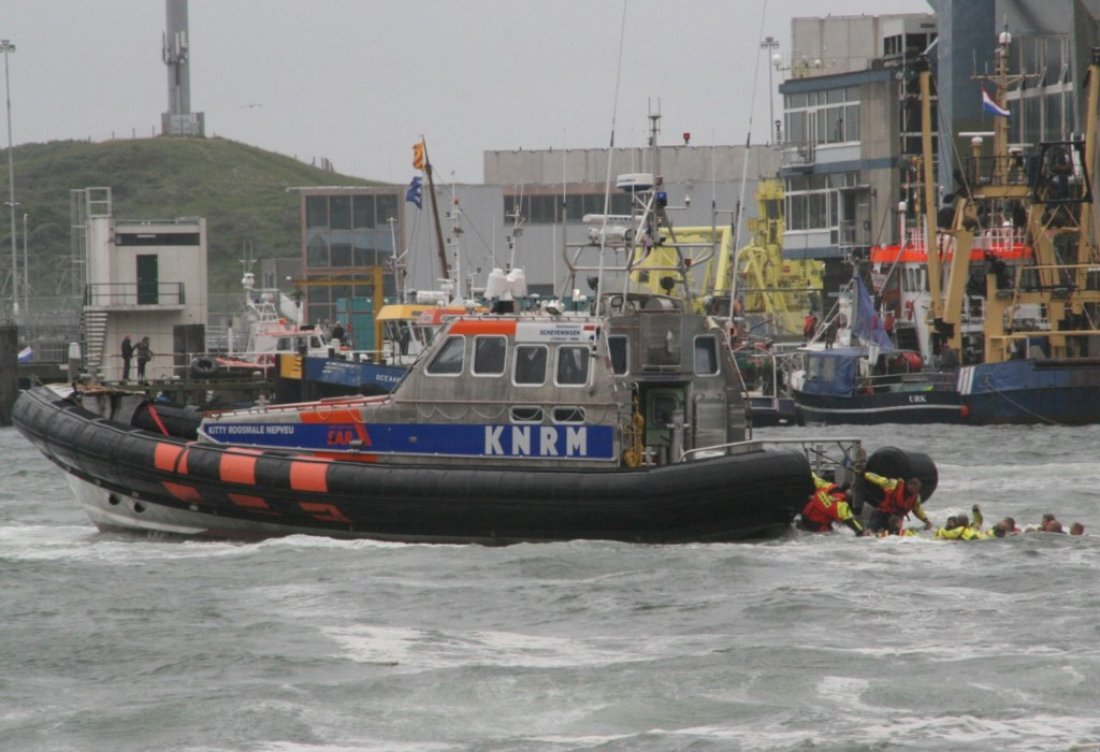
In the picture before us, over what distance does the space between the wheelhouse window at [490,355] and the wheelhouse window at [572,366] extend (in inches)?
19.2

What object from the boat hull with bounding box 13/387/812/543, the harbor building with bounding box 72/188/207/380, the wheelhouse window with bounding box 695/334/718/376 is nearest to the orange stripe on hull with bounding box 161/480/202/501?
the boat hull with bounding box 13/387/812/543

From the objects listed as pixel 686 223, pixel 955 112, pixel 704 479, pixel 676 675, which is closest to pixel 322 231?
pixel 686 223

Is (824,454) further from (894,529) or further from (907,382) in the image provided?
(907,382)

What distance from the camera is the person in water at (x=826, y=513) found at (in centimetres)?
1541

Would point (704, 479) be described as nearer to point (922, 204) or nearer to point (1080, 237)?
point (1080, 237)

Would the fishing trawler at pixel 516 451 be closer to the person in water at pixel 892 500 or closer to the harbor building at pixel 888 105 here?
the person in water at pixel 892 500

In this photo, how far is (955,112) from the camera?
47.7 meters

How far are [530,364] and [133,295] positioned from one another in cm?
2583

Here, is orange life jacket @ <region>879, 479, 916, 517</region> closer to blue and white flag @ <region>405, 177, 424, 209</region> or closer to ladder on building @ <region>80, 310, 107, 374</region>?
blue and white flag @ <region>405, 177, 424, 209</region>

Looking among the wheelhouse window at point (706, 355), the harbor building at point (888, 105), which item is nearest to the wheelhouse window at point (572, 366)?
the wheelhouse window at point (706, 355)

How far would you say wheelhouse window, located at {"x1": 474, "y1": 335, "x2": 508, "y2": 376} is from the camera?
50.6 ft

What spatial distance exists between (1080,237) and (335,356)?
14.6m

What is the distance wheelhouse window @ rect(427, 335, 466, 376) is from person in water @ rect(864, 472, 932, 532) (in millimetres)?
3618

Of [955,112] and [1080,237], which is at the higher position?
[955,112]
